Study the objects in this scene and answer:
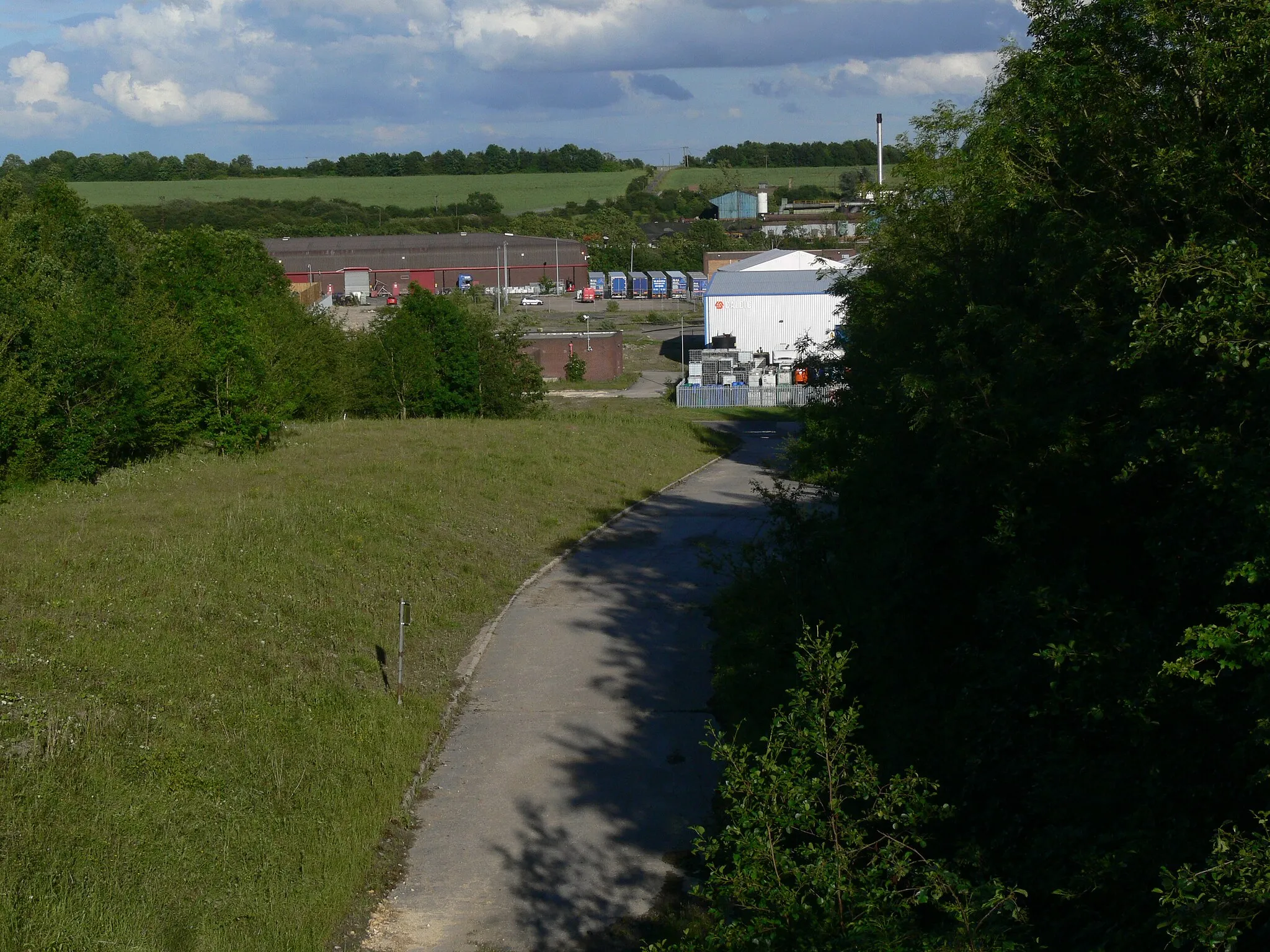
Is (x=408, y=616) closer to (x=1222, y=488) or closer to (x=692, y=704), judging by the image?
(x=692, y=704)

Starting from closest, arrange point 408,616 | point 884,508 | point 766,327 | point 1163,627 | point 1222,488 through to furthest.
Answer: point 1222,488
point 1163,627
point 884,508
point 408,616
point 766,327

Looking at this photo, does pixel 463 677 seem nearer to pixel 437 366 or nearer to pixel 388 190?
pixel 437 366

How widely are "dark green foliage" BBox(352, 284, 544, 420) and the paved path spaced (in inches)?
868

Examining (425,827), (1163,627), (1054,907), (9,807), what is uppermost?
(1163,627)

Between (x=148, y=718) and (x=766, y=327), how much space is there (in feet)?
183

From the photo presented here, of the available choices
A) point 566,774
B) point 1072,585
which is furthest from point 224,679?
point 1072,585

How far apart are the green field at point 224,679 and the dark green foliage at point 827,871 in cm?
452

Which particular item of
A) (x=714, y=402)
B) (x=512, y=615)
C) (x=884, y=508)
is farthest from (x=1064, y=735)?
(x=714, y=402)

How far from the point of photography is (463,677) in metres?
15.0

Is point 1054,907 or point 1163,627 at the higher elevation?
point 1163,627

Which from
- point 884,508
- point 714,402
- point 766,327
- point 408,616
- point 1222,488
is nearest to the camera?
point 1222,488

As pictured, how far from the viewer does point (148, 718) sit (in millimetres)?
11188

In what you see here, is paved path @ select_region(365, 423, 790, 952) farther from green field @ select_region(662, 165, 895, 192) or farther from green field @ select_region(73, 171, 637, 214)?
green field @ select_region(662, 165, 895, 192)

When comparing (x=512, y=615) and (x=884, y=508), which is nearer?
(x=884, y=508)
